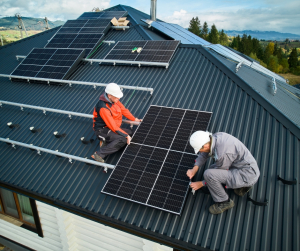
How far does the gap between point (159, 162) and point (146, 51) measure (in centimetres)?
758

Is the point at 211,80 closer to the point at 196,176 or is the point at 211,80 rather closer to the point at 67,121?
the point at 196,176

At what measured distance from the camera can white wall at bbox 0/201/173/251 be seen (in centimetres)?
756

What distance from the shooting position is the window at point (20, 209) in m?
9.74

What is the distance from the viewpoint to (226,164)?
19.3ft

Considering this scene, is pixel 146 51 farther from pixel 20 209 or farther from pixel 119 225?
pixel 20 209

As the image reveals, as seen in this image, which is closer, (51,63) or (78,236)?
(78,236)

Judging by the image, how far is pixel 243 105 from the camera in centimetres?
876

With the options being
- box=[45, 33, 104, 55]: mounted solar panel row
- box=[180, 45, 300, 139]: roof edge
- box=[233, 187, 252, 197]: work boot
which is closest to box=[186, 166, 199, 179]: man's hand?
box=[233, 187, 252, 197]: work boot

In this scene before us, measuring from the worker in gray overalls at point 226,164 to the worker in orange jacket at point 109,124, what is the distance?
9.87ft

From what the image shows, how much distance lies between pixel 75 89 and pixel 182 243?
895 centimetres

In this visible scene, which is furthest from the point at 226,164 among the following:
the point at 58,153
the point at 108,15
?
the point at 108,15

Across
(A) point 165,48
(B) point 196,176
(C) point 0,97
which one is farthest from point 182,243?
(C) point 0,97

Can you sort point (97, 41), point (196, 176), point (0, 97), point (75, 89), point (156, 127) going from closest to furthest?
1. point (196, 176)
2. point (156, 127)
3. point (75, 89)
4. point (0, 97)
5. point (97, 41)

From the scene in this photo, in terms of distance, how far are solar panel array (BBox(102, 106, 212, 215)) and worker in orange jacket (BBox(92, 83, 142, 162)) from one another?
49 centimetres
